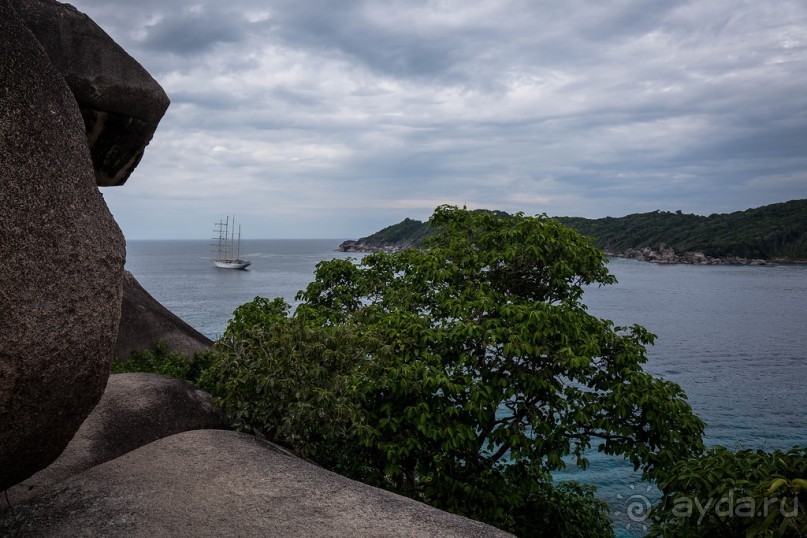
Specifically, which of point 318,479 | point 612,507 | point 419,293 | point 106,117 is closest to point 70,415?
point 318,479

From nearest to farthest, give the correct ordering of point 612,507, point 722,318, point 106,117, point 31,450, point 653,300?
point 31,450 < point 106,117 < point 612,507 < point 722,318 < point 653,300

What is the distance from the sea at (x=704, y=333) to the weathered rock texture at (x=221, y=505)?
16954 mm

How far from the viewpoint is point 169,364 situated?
18.6 metres

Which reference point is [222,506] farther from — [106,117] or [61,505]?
[106,117]

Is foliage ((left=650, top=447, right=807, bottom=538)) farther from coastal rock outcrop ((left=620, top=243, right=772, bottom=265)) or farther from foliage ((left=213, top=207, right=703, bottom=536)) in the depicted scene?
coastal rock outcrop ((left=620, top=243, right=772, bottom=265))

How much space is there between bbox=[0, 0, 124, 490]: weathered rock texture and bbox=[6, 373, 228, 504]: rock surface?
121 inches

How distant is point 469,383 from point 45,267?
363 inches

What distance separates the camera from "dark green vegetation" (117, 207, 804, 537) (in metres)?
12.2

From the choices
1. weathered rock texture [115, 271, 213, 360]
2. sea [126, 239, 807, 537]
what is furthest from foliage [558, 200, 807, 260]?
weathered rock texture [115, 271, 213, 360]

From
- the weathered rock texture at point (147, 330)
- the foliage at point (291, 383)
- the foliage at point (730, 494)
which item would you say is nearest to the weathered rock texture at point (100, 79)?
the foliage at point (291, 383)

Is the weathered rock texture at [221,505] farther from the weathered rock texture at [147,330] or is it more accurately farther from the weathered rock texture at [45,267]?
the weathered rock texture at [147,330]

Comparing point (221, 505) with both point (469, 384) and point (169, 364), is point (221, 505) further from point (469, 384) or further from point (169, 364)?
point (169, 364)

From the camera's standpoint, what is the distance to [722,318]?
76.2m

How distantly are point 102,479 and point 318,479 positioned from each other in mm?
3177
